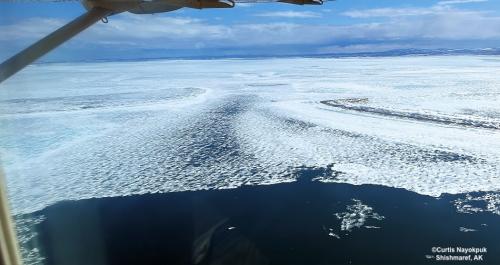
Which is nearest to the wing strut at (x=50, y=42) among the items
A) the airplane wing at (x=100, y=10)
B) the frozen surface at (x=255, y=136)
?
the airplane wing at (x=100, y=10)

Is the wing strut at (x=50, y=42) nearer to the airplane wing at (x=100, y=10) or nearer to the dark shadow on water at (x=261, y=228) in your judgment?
the airplane wing at (x=100, y=10)

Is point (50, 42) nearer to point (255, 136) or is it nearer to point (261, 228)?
point (261, 228)

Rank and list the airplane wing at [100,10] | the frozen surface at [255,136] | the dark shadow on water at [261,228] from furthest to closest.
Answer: the frozen surface at [255,136] < the dark shadow on water at [261,228] < the airplane wing at [100,10]

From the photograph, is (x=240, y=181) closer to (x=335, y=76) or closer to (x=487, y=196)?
(x=487, y=196)

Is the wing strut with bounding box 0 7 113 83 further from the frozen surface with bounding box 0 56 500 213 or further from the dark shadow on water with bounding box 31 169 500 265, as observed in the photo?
the dark shadow on water with bounding box 31 169 500 265

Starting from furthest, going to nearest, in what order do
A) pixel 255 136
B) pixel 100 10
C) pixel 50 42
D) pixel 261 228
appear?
pixel 255 136
pixel 261 228
pixel 100 10
pixel 50 42

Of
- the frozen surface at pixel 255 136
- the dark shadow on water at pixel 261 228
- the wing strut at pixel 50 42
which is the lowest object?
→ the dark shadow on water at pixel 261 228

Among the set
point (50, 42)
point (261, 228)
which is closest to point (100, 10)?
point (50, 42)
